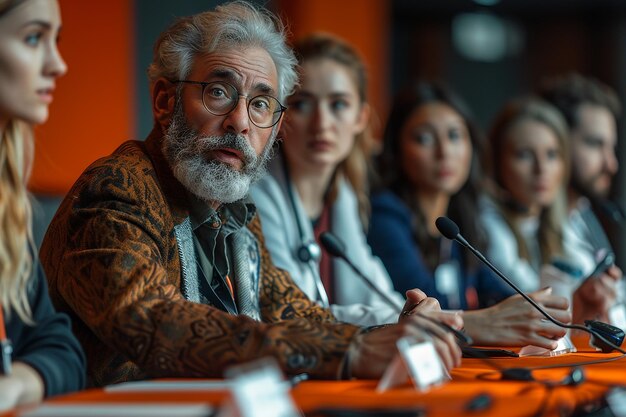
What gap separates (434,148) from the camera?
3.73 m

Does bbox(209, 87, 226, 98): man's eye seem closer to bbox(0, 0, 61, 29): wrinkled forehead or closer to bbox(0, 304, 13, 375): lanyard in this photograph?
bbox(0, 0, 61, 29): wrinkled forehead

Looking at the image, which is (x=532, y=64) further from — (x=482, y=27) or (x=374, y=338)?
(x=374, y=338)

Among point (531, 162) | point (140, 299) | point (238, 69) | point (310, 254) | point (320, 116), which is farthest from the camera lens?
point (531, 162)

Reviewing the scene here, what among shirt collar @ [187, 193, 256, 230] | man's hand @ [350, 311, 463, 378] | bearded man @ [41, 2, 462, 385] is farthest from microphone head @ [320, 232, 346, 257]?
man's hand @ [350, 311, 463, 378]

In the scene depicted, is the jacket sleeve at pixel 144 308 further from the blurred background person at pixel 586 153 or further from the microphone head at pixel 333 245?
the blurred background person at pixel 586 153

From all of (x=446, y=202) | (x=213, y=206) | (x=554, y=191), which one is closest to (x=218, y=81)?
(x=213, y=206)

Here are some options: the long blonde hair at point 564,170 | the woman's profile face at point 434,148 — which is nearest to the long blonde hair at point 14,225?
the woman's profile face at point 434,148

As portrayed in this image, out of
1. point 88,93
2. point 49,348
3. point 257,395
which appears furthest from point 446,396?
point 88,93

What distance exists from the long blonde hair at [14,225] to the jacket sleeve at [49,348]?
32 millimetres

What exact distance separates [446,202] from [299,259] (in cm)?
124

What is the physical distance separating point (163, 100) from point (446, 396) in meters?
1.10

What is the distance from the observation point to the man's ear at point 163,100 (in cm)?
217

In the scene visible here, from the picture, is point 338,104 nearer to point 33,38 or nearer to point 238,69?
point 238,69

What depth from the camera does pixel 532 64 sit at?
9.20 metres
